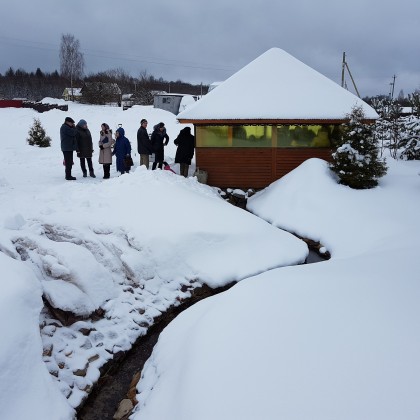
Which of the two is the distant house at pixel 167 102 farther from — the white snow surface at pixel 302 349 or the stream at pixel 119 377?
the stream at pixel 119 377

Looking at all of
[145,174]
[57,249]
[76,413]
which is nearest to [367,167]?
[145,174]

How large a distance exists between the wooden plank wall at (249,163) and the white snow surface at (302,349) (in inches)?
244

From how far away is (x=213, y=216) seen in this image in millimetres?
8555

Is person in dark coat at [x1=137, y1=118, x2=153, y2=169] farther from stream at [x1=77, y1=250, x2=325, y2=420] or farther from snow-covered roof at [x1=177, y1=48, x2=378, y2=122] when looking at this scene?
stream at [x1=77, y1=250, x2=325, y2=420]

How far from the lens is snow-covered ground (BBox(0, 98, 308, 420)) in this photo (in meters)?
4.11

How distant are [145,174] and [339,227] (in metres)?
5.00

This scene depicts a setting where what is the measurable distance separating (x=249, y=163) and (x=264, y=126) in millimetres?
1326

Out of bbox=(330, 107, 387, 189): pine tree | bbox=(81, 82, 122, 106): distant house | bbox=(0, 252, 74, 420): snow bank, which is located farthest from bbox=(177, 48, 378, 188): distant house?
bbox=(81, 82, 122, 106): distant house

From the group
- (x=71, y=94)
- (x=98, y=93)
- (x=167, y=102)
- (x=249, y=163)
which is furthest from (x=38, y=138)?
(x=71, y=94)

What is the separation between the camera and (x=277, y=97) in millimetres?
12867

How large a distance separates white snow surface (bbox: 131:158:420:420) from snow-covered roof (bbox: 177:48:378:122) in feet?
21.1

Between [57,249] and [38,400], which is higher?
[57,249]

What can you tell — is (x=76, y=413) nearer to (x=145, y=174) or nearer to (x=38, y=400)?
(x=38, y=400)

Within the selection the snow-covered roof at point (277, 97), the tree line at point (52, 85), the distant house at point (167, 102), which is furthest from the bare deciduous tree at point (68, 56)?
the snow-covered roof at point (277, 97)
